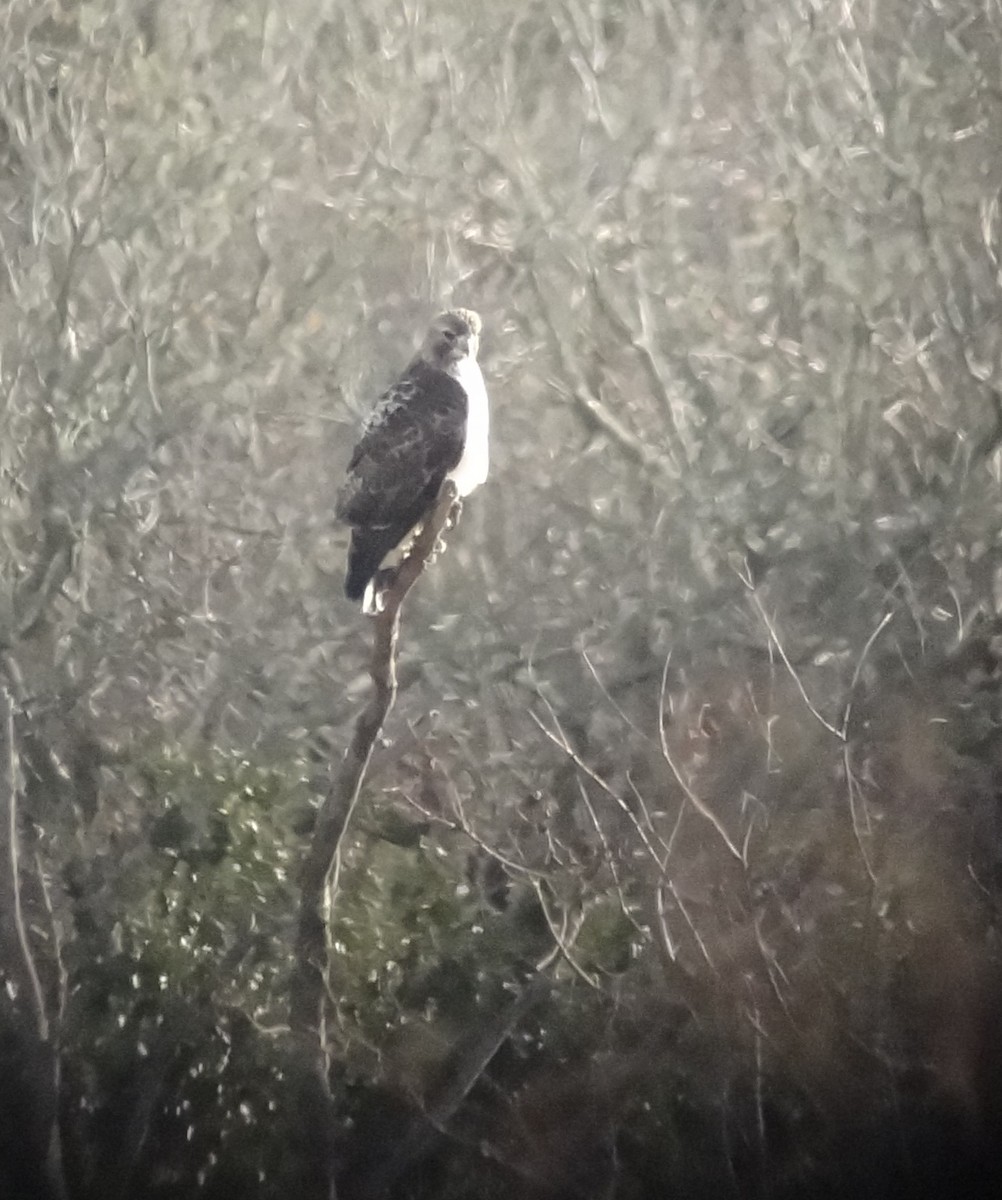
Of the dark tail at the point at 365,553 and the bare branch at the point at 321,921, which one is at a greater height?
the dark tail at the point at 365,553

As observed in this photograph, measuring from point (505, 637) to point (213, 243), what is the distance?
0.64m

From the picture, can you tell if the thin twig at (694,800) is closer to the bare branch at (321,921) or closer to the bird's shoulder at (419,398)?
the bare branch at (321,921)

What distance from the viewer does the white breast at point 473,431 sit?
59.8 inches

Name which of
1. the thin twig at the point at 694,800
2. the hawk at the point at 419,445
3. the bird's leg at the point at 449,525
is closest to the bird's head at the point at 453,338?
the hawk at the point at 419,445

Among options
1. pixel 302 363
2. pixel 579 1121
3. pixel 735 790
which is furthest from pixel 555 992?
pixel 302 363

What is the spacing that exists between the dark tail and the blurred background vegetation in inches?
1.1

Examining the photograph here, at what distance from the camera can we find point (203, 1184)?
1557mm

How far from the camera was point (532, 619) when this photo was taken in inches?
62.0

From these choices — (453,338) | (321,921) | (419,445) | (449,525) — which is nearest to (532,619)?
(449,525)

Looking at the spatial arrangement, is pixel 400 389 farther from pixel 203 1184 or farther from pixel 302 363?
pixel 203 1184

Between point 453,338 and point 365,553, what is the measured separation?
30 centimetres

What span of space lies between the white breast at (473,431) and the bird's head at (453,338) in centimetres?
2

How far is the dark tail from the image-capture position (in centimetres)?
155

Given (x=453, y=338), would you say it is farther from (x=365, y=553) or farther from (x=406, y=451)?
(x=365, y=553)
